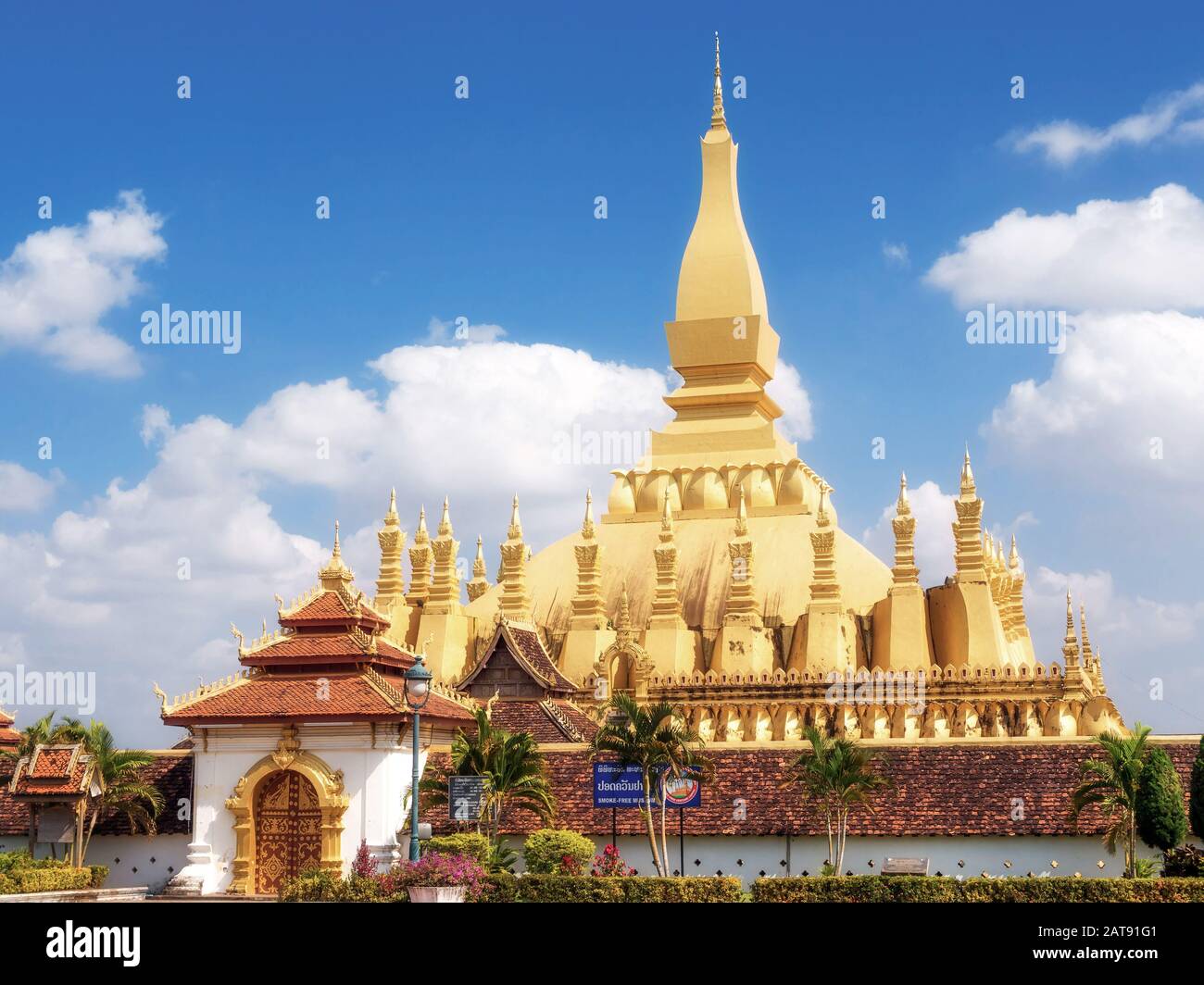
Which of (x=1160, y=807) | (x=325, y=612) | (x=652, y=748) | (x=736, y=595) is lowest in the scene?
(x=1160, y=807)

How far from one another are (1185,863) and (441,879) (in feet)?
40.3

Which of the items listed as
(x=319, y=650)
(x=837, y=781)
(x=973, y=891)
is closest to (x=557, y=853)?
(x=837, y=781)

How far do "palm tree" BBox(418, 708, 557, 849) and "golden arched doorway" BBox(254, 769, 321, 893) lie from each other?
258cm

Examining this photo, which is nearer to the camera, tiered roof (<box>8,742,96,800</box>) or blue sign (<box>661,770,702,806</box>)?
blue sign (<box>661,770,702,806</box>)

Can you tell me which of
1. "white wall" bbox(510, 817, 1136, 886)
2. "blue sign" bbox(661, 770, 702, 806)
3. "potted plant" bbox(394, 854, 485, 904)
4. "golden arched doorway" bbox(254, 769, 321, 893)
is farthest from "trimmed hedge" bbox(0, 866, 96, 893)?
"blue sign" bbox(661, 770, 702, 806)

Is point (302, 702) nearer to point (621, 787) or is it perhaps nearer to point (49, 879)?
point (49, 879)

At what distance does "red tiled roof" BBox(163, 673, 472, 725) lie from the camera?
31973 millimetres

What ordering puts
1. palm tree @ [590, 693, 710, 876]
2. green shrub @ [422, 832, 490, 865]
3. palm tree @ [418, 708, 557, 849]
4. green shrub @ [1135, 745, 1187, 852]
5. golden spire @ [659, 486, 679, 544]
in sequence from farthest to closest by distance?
1. golden spire @ [659, 486, 679, 544]
2. palm tree @ [418, 708, 557, 849]
3. palm tree @ [590, 693, 710, 876]
4. green shrub @ [422, 832, 490, 865]
5. green shrub @ [1135, 745, 1187, 852]

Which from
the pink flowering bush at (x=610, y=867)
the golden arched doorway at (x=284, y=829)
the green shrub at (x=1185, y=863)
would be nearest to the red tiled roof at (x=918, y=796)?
the green shrub at (x=1185, y=863)

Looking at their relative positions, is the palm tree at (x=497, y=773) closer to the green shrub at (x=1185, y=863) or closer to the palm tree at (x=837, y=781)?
the palm tree at (x=837, y=781)

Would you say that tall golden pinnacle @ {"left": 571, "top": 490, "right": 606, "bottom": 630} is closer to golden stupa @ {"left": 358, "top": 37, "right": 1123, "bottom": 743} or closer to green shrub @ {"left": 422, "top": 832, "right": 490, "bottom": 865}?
golden stupa @ {"left": 358, "top": 37, "right": 1123, "bottom": 743}

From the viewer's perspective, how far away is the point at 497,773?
30859 millimetres
